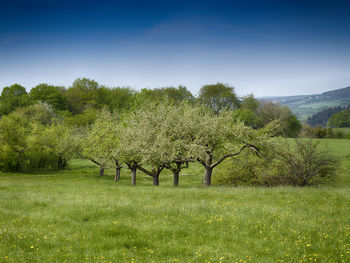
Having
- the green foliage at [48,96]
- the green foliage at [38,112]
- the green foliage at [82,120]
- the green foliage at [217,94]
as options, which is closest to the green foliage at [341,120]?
the green foliage at [217,94]

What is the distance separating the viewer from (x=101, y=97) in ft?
396

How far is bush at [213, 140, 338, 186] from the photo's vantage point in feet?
77.3

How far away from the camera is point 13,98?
319ft

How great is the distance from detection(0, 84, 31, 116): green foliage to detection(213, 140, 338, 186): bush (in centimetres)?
9086

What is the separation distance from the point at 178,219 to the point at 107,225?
297 cm

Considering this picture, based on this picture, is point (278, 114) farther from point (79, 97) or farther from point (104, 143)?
point (104, 143)

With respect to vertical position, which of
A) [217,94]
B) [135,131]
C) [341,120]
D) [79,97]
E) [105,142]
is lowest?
[105,142]

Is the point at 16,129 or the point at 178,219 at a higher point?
the point at 16,129

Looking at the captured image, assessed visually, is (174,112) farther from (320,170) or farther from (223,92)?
(223,92)

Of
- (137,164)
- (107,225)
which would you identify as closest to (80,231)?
(107,225)

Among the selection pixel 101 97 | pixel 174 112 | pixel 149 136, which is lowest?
pixel 149 136

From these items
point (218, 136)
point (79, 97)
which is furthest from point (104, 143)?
point (79, 97)

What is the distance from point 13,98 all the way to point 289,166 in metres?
100

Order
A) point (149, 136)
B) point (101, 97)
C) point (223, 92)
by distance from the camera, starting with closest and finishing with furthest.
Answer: point (149, 136), point (223, 92), point (101, 97)
